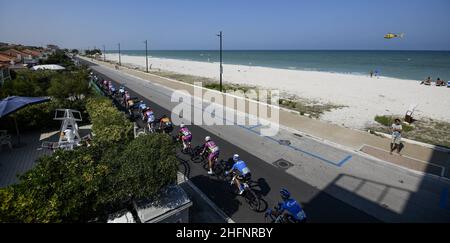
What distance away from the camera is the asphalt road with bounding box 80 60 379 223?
25.0 feet

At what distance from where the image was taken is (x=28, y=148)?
12391 mm

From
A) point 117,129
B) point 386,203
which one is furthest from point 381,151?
point 117,129

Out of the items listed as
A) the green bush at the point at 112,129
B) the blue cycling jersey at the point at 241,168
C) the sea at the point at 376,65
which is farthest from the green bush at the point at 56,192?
the sea at the point at 376,65

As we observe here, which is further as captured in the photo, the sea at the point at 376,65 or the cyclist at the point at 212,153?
the sea at the point at 376,65

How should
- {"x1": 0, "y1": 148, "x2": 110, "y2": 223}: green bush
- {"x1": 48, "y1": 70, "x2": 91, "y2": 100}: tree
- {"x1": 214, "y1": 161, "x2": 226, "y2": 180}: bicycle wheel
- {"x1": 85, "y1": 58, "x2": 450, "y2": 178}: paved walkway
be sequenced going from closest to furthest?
1. {"x1": 0, "y1": 148, "x2": 110, "y2": 223}: green bush
2. {"x1": 214, "y1": 161, "x2": 226, "y2": 180}: bicycle wheel
3. {"x1": 85, "y1": 58, "x2": 450, "y2": 178}: paved walkway
4. {"x1": 48, "y1": 70, "x2": 91, "y2": 100}: tree

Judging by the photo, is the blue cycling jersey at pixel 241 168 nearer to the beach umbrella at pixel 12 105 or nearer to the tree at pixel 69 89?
the beach umbrella at pixel 12 105

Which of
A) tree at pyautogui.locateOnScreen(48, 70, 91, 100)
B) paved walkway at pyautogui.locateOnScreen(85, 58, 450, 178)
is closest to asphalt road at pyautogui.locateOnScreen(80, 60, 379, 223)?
paved walkway at pyautogui.locateOnScreen(85, 58, 450, 178)

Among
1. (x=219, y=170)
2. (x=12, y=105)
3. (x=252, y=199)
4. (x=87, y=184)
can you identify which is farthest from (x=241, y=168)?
(x=12, y=105)

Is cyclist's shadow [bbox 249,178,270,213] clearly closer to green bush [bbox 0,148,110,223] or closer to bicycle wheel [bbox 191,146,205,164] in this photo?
bicycle wheel [bbox 191,146,205,164]

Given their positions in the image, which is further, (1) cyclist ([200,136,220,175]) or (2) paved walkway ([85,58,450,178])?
(2) paved walkway ([85,58,450,178])

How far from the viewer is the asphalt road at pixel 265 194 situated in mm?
7629

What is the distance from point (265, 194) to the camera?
28.9 ft
